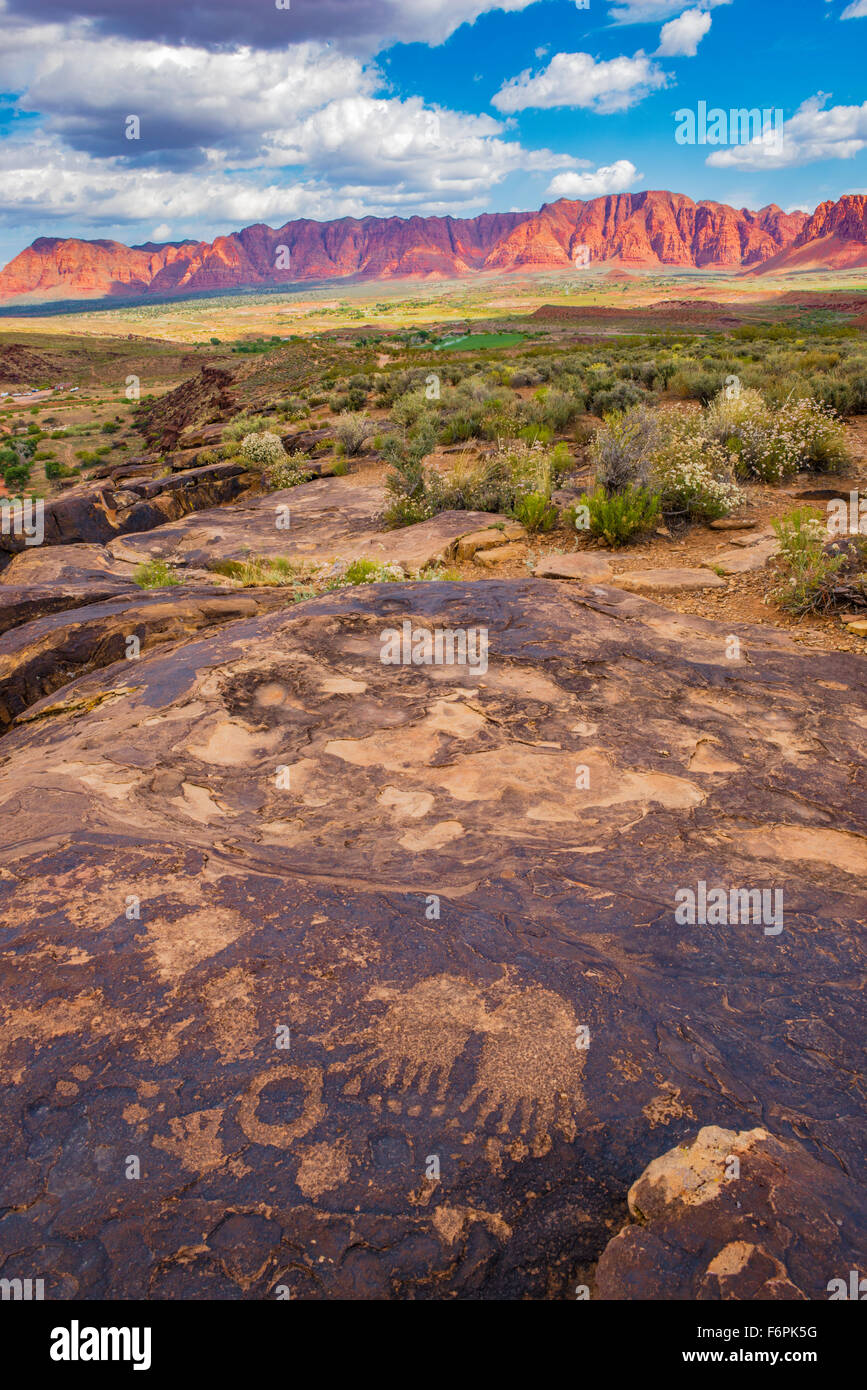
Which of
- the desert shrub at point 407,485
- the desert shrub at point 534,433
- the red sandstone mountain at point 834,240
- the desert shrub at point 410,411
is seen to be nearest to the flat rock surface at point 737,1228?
the desert shrub at point 407,485

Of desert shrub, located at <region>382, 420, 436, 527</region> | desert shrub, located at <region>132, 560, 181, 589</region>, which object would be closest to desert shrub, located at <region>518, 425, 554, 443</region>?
desert shrub, located at <region>382, 420, 436, 527</region>

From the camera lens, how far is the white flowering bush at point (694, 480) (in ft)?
33.2

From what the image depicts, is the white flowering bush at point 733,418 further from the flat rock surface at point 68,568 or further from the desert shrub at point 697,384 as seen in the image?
the flat rock surface at point 68,568

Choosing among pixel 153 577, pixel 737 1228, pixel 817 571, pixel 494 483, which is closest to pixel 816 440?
pixel 494 483

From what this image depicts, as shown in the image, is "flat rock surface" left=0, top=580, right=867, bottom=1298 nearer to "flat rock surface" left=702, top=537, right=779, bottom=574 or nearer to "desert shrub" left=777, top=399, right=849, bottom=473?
"flat rock surface" left=702, top=537, right=779, bottom=574

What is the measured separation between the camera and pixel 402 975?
91.3 inches

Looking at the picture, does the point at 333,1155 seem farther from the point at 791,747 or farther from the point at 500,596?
the point at 500,596

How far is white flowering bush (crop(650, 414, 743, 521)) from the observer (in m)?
10.1

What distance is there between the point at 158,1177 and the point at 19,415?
47616 mm

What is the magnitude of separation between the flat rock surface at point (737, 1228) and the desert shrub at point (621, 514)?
8.82 metres

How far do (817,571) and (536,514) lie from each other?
161 inches

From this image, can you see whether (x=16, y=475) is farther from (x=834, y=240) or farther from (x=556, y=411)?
(x=834, y=240)

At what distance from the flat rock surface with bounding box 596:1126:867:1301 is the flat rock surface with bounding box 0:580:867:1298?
39mm

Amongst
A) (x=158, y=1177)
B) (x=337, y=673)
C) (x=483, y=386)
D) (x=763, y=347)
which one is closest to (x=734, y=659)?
(x=337, y=673)
